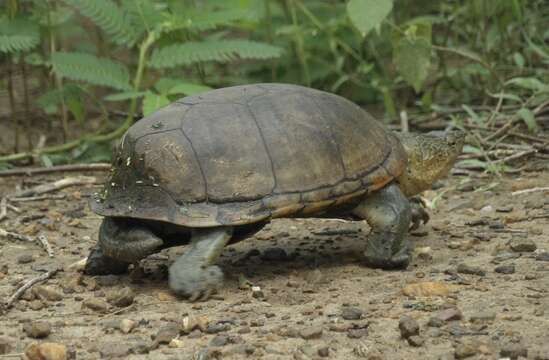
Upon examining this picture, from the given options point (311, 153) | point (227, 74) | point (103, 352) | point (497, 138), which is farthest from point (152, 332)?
point (227, 74)

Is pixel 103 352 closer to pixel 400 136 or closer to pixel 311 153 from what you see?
pixel 311 153

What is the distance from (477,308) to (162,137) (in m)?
1.52

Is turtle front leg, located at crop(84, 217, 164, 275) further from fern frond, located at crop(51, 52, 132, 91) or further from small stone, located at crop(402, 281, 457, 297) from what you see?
fern frond, located at crop(51, 52, 132, 91)

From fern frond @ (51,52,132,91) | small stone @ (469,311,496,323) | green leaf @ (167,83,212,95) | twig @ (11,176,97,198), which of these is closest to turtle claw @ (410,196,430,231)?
small stone @ (469,311,496,323)

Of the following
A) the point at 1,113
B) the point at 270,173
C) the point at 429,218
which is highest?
the point at 270,173

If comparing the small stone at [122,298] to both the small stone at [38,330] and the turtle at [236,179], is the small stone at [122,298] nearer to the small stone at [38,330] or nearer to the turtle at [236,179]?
the turtle at [236,179]

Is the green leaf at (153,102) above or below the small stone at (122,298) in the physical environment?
above

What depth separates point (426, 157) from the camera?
4.74 m

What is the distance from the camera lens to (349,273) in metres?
4.26

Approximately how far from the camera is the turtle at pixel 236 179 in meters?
3.90

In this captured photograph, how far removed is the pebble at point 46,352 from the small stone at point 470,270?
181 cm

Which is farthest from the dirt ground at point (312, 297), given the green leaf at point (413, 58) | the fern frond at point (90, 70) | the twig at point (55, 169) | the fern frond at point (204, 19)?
the fern frond at point (204, 19)

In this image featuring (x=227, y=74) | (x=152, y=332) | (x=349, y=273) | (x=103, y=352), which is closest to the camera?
(x=103, y=352)

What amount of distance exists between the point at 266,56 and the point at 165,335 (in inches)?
127
